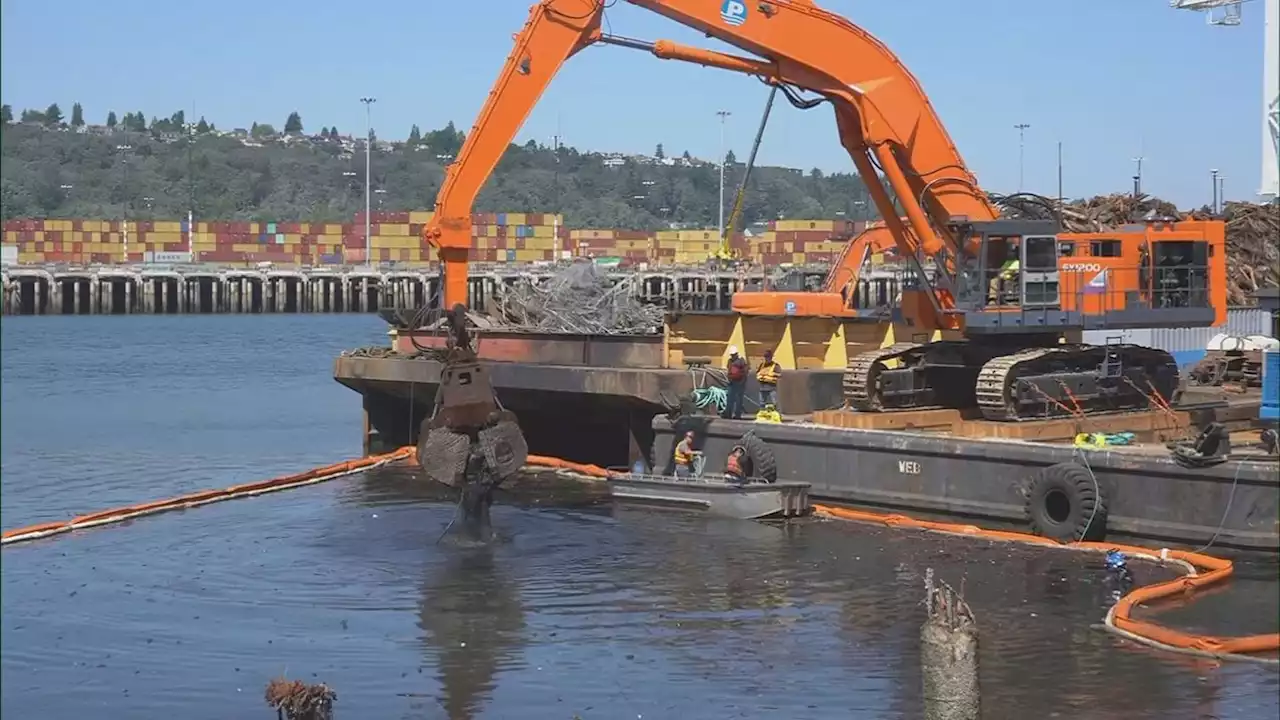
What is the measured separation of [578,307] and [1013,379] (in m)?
9.65

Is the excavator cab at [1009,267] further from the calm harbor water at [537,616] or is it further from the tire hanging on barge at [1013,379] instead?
the calm harbor water at [537,616]

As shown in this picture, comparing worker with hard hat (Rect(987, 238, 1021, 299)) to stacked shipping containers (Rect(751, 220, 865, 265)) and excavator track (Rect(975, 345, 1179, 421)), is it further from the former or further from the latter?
stacked shipping containers (Rect(751, 220, 865, 265))

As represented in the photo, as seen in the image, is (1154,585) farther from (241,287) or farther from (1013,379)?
(241,287)

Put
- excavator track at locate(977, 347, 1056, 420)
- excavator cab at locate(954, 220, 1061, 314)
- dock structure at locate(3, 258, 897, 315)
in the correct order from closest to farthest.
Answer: excavator track at locate(977, 347, 1056, 420), excavator cab at locate(954, 220, 1061, 314), dock structure at locate(3, 258, 897, 315)

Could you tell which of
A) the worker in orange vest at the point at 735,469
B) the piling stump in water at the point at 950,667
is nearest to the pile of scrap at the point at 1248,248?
the worker in orange vest at the point at 735,469

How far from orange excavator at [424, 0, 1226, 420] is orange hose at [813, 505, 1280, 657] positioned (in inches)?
82.5

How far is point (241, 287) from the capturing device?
104 meters

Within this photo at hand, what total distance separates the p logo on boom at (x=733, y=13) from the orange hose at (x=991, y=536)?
6.88m

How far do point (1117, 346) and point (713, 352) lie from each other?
6.72 meters

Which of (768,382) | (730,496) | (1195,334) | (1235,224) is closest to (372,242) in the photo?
(1235,224)

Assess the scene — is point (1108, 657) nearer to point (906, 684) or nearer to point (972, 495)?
point (906, 684)

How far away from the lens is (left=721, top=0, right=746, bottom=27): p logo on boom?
79.8 ft

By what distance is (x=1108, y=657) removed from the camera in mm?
13883

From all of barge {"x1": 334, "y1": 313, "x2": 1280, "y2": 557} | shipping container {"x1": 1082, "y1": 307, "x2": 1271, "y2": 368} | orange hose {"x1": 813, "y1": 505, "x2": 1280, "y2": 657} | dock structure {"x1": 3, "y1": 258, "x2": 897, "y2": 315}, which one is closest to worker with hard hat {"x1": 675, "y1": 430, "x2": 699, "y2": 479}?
barge {"x1": 334, "y1": 313, "x2": 1280, "y2": 557}
